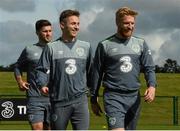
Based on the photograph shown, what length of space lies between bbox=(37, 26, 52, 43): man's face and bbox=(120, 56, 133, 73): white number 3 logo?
108 inches

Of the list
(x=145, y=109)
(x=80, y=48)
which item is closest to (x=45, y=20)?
(x=80, y=48)

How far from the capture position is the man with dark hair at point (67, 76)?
9.14 metres

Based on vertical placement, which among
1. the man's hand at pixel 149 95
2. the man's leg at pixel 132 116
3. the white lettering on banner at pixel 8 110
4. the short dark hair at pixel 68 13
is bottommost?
the white lettering on banner at pixel 8 110

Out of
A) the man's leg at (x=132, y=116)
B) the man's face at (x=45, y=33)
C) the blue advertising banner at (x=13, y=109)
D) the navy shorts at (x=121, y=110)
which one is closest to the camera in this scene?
the navy shorts at (x=121, y=110)

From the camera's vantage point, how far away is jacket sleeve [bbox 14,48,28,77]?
1216 centimetres

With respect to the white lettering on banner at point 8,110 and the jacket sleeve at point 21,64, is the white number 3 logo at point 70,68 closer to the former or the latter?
the jacket sleeve at point 21,64

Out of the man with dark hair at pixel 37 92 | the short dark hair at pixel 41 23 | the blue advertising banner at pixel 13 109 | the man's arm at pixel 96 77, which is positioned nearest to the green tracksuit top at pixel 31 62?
the man with dark hair at pixel 37 92

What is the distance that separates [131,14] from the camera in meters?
9.18

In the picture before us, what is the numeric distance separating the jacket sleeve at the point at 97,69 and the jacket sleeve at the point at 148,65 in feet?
2.09

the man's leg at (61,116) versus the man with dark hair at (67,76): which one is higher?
the man with dark hair at (67,76)

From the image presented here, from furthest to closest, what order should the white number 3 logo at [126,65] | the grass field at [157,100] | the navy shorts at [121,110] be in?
1. the grass field at [157,100]
2. the white number 3 logo at [126,65]
3. the navy shorts at [121,110]

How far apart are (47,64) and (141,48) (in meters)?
1.47

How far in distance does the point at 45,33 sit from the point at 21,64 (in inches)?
42.6

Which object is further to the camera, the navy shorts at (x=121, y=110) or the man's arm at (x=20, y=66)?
the man's arm at (x=20, y=66)
